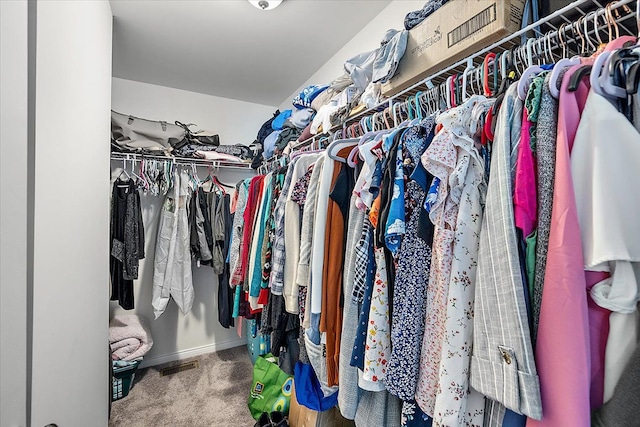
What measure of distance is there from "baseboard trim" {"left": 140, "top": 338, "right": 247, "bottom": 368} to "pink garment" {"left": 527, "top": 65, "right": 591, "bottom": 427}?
2.84 meters

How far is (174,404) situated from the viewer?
1954mm

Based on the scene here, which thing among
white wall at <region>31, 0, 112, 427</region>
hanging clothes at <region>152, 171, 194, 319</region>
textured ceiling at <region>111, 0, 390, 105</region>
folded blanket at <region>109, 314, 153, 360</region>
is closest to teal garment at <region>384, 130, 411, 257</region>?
white wall at <region>31, 0, 112, 427</region>

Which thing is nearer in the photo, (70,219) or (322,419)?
(70,219)

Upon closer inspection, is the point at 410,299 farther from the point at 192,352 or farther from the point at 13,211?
the point at 192,352

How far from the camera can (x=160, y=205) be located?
252 centimetres

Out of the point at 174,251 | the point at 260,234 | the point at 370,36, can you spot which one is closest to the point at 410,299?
the point at 260,234

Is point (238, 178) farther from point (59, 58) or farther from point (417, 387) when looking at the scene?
point (417, 387)

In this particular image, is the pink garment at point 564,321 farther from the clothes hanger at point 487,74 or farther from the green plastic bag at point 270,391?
the green plastic bag at point 270,391

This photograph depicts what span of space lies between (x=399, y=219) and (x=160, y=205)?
2461 mm

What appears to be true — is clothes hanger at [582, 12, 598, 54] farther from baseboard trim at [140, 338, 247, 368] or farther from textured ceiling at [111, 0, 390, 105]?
baseboard trim at [140, 338, 247, 368]

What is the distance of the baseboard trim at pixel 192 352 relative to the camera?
248cm

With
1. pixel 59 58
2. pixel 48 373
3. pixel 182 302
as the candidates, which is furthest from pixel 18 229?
pixel 182 302

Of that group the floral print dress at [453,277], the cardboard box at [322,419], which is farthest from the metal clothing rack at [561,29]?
the cardboard box at [322,419]

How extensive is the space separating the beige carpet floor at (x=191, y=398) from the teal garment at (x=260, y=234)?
103 centimetres
